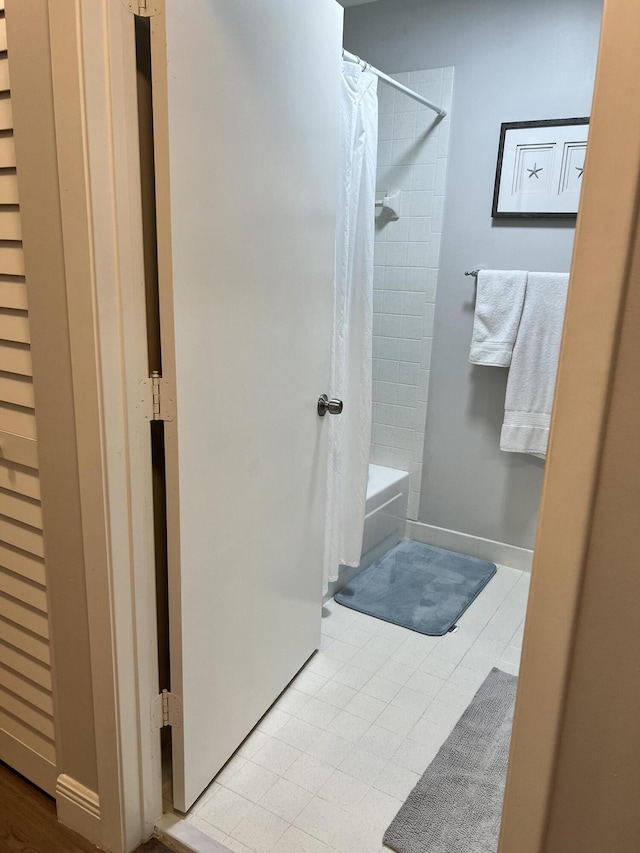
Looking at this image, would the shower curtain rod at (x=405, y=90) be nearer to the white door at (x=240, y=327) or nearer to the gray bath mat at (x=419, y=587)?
the white door at (x=240, y=327)

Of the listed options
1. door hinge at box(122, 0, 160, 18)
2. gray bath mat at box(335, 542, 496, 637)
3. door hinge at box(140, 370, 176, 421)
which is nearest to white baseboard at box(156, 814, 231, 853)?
door hinge at box(140, 370, 176, 421)

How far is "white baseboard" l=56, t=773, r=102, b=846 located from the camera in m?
1.50

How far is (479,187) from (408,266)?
45 cm

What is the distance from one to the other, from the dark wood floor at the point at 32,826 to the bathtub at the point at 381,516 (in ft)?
4.12

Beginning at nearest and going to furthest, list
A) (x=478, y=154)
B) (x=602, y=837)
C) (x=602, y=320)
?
1. (x=602, y=320)
2. (x=602, y=837)
3. (x=478, y=154)

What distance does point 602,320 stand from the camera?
0.76 metres

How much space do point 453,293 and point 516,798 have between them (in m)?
2.29

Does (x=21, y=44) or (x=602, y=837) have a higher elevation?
(x=21, y=44)

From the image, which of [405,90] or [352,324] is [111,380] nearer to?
[352,324]

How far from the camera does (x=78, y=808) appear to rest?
1.52 metres

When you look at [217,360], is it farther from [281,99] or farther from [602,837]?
[602,837]

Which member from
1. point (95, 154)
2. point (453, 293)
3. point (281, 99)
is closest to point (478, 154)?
point (453, 293)

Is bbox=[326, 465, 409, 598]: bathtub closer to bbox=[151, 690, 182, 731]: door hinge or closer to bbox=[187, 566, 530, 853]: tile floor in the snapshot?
bbox=[187, 566, 530, 853]: tile floor

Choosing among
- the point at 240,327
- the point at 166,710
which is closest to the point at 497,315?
the point at 240,327
